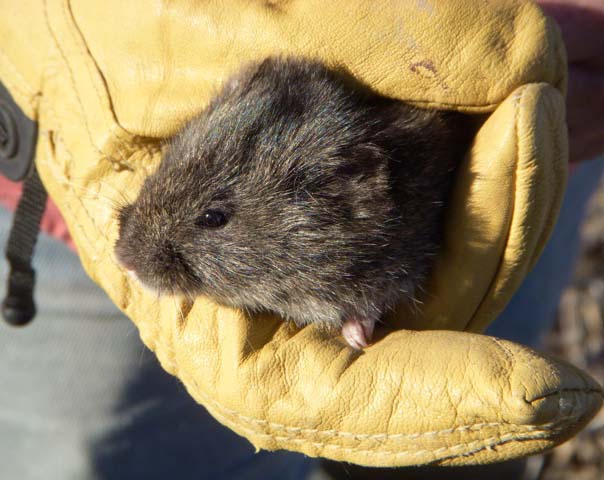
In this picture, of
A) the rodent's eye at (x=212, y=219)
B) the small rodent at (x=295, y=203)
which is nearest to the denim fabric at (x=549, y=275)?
the small rodent at (x=295, y=203)

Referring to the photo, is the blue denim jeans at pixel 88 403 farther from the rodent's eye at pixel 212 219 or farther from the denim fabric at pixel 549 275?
the denim fabric at pixel 549 275

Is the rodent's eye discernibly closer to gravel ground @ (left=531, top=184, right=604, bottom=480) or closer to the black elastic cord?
the black elastic cord

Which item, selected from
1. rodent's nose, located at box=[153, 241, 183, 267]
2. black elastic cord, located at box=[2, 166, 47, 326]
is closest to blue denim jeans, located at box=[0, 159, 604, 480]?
black elastic cord, located at box=[2, 166, 47, 326]

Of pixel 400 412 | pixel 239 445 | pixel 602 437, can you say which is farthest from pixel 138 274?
pixel 602 437

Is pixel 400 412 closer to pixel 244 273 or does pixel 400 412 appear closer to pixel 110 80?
pixel 244 273

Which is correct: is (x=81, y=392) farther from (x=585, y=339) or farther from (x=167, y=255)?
(x=585, y=339)

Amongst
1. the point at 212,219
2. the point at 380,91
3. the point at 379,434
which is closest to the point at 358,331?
the point at 379,434
